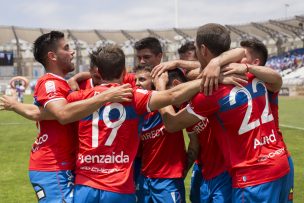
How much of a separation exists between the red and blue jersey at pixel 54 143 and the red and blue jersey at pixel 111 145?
14.7 inches

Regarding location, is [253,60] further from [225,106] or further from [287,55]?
[287,55]

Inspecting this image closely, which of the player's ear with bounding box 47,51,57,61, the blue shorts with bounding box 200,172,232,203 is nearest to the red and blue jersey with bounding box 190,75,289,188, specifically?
the blue shorts with bounding box 200,172,232,203

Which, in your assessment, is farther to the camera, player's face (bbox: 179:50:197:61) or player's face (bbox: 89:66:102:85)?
player's face (bbox: 179:50:197:61)

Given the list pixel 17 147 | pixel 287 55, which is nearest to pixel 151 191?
pixel 17 147

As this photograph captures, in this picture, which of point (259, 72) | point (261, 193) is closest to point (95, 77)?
point (259, 72)

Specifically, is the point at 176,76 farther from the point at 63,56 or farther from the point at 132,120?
the point at 63,56

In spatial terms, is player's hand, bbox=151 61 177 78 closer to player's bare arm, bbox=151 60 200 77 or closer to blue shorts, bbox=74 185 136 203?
player's bare arm, bbox=151 60 200 77

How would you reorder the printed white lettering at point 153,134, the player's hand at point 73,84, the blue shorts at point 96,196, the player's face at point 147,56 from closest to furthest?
the blue shorts at point 96,196, the printed white lettering at point 153,134, the player's hand at point 73,84, the player's face at point 147,56

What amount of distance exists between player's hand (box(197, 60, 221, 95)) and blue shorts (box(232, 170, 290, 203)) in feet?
3.02

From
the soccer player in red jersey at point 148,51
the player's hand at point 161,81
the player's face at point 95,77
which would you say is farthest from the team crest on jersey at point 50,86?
the soccer player in red jersey at point 148,51

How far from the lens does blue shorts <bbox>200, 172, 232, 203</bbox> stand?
4266 millimetres

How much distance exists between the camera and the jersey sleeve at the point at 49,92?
3.89 meters

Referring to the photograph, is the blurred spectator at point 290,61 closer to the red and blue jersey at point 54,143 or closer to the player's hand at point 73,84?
the player's hand at point 73,84

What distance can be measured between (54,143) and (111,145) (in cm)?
72
